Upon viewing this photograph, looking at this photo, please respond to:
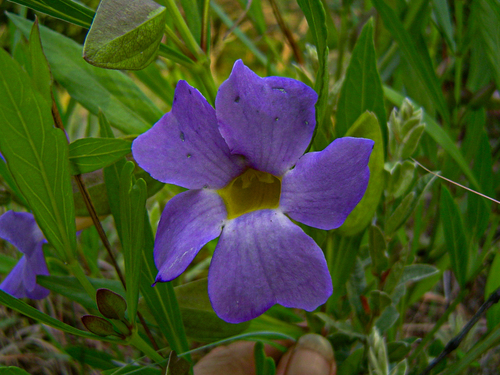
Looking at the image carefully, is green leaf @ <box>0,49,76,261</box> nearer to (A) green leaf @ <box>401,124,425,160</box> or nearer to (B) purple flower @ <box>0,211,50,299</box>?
(B) purple flower @ <box>0,211,50,299</box>

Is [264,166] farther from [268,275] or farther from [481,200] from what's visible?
[481,200]

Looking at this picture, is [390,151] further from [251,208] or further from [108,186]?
[108,186]

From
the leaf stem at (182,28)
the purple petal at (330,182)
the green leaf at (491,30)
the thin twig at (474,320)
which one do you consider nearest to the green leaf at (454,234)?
the thin twig at (474,320)

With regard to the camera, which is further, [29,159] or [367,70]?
[367,70]

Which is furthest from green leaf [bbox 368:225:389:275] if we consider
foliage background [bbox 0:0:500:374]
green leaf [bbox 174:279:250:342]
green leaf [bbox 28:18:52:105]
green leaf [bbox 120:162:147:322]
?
green leaf [bbox 28:18:52:105]

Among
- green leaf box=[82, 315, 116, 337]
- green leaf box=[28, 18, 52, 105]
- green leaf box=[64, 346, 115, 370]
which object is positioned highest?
green leaf box=[28, 18, 52, 105]

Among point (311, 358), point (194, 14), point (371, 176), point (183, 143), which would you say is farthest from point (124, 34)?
point (311, 358)

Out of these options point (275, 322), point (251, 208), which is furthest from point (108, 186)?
point (275, 322)
